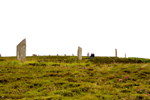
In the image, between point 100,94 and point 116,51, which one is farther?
point 116,51

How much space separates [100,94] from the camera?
942 centimetres

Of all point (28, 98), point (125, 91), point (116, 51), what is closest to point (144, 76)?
point (125, 91)

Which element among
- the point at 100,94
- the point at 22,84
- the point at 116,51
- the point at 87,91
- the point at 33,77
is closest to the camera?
the point at 100,94

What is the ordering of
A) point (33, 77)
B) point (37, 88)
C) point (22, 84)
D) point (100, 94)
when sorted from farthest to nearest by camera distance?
1. point (33, 77)
2. point (22, 84)
3. point (37, 88)
4. point (100, 94)

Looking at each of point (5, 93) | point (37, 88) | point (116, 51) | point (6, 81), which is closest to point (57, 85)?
point (37, 88)

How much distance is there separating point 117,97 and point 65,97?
310cm

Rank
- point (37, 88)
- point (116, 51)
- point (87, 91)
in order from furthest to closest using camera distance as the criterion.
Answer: point (116, 51), point (37, 88), point (87, 91)

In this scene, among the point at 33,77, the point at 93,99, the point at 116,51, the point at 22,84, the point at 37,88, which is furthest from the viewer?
the point at 116,51

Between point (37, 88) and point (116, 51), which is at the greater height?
point (116, 51)

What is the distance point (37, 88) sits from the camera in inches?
434

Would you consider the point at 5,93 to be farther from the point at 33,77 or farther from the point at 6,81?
the point at 33,77

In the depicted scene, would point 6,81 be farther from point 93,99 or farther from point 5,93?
point 93,99

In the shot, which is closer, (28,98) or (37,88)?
(28,98)

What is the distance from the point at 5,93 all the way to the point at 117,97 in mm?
7182
